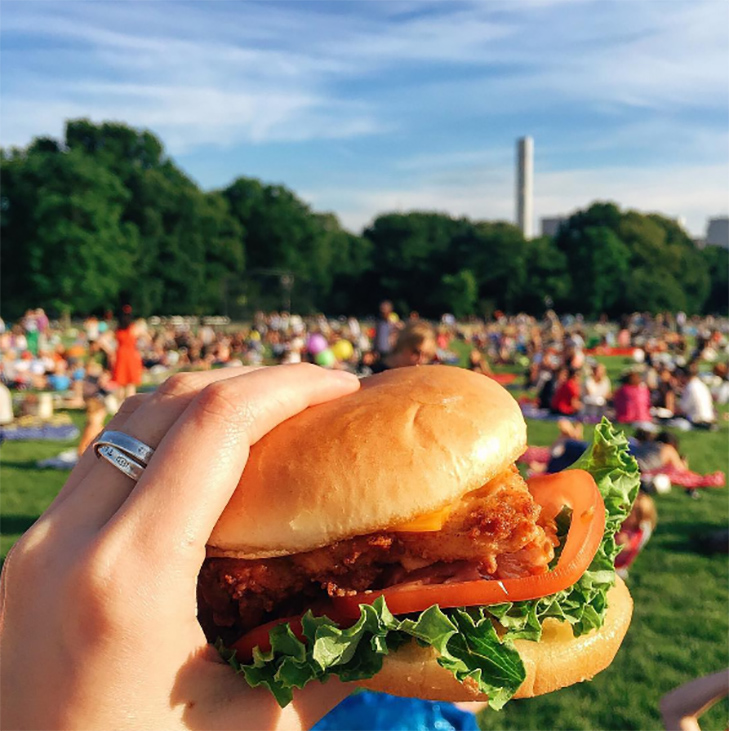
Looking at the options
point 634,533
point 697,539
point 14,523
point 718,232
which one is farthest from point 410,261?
point 634,533

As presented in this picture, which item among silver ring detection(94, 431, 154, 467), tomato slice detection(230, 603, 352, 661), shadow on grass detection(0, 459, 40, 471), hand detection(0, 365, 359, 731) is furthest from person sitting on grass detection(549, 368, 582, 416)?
silver ring detection(94, 431, 154, 467)

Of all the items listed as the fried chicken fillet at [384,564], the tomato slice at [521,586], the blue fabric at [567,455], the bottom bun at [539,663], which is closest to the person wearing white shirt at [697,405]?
the blue fabric at [567,455]

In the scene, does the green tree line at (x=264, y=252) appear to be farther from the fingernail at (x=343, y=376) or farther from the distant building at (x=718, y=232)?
the fingernail at (x=343, y=376)

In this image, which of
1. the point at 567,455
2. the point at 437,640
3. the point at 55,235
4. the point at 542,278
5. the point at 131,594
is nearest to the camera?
the point at 131,594

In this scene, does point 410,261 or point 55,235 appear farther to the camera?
point 410,261

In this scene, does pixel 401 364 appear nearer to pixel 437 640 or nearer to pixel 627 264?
pixel 437 640

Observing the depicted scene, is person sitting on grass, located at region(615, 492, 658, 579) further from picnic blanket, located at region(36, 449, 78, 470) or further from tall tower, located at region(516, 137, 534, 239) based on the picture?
tall tower, located at region(516, 137, 534, 239)

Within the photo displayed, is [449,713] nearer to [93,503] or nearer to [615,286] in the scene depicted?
[93,503]
